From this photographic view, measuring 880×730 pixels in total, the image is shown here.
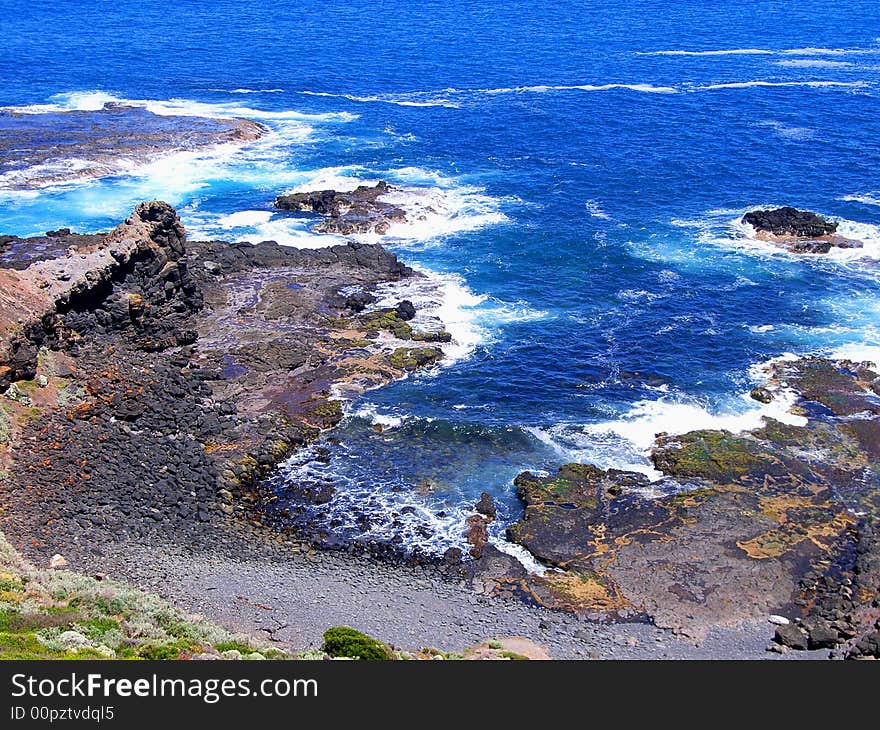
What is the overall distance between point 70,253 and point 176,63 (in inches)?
4394

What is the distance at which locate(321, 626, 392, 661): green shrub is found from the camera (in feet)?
137

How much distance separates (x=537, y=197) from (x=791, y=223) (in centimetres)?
2986

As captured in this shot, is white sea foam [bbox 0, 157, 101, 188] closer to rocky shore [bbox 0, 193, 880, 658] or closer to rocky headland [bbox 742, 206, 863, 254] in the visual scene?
rocky shore [bbox 0, 193, 880, 658]

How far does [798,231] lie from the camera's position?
9938 cm

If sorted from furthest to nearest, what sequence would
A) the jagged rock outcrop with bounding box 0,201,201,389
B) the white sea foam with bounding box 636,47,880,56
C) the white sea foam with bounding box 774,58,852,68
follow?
the white sea foam with bounding box 636,47,880,56
the white sea foam with bounding box 774,58,852,68
the jagged rock outcrop with bounding box 0,201,201,389

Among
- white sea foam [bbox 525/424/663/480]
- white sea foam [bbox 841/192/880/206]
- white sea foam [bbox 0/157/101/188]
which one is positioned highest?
white sea foam [bbox 841/192/880/206]

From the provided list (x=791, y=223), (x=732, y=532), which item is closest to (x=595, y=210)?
(x=791, y=223)

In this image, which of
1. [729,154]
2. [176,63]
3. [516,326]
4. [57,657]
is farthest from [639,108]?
[57,657]

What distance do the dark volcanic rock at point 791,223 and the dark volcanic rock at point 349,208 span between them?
39.6m

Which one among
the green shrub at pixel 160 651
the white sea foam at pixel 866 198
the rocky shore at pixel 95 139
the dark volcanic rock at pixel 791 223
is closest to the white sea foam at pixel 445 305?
the dark volcanic rock at pixel 791 223

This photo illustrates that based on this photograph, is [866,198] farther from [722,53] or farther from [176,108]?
[176,108]

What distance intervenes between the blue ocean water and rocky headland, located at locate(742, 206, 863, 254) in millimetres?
1962

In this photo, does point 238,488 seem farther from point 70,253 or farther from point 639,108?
point 639,108

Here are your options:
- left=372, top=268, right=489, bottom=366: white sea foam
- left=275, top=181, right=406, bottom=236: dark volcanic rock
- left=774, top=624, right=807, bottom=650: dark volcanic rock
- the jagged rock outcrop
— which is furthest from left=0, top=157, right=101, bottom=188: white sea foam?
left=774, top=624, right=807, bottom=650: dark volcanic rock
